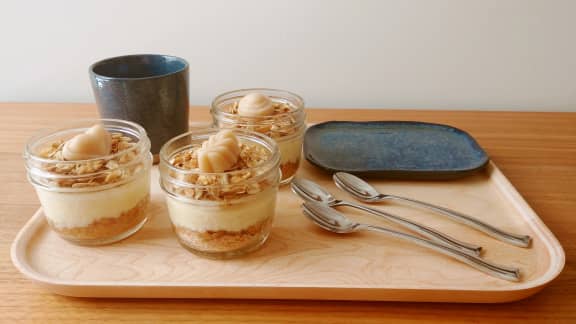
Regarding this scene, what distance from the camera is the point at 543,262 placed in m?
0.59

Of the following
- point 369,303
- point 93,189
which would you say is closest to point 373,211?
point 369,303

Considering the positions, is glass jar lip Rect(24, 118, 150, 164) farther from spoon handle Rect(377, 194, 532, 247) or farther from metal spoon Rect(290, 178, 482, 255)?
spoon handle Rect(377, 194, 532, 247)

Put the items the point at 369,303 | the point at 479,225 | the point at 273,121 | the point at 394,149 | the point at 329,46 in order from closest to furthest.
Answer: the point at 369,303
the point at 479,225
the point at 273,121
the point at 394,149
the point at 329,46

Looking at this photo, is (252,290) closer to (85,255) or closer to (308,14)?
(85,255)

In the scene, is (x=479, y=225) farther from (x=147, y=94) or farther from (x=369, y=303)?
(x=147, y=94)

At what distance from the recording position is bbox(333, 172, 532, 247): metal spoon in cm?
63

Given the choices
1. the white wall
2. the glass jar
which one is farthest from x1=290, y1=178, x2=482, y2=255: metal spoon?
the white wall

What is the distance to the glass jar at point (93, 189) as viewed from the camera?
60 cm

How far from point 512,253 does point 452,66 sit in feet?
2.14

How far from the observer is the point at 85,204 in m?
0.60

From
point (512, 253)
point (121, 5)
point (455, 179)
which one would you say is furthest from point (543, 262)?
point (121, 5)

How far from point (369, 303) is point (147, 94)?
48cm

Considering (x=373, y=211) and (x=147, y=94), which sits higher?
(x=147, y=94)

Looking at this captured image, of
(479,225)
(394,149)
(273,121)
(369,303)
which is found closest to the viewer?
(369,303)
